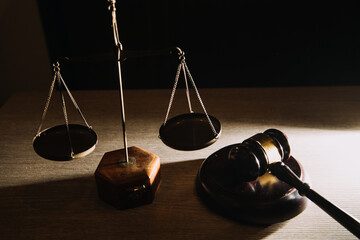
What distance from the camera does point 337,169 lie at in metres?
1.02

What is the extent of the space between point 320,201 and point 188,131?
1.25ft

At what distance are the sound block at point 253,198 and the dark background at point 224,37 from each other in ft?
4.25

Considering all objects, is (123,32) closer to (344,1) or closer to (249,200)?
(344,1)

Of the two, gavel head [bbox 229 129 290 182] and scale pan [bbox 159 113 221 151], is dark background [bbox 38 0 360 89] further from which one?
gavel head [bbox 229 129 290 182]

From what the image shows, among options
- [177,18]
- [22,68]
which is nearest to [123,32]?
[177,18]

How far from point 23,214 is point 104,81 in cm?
143

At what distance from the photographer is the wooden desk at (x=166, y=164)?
826mm

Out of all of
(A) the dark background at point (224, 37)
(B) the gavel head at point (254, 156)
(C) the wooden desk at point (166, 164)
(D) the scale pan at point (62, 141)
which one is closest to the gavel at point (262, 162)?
(B) the gavel head at point (254, 156)

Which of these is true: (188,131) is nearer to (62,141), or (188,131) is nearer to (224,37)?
(62,141)

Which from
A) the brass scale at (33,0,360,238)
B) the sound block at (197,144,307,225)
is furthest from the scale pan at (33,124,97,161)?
the sound block at (197,144,307,225)

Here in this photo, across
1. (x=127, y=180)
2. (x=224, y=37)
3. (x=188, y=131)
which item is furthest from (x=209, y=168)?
(x=224, y=37)

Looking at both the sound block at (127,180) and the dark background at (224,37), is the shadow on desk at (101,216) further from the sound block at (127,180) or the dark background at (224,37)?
the dark background at (224,37)

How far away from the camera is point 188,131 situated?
0.91 m

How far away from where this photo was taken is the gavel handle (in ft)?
2.13
